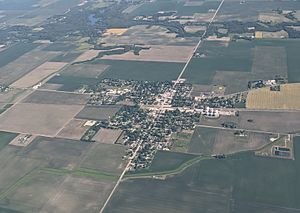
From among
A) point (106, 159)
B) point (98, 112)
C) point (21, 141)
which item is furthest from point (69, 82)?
point (106, 159)

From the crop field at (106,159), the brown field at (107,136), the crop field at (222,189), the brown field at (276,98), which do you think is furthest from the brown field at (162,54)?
the crop field at (222,189)

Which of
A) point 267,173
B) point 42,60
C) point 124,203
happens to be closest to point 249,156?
point 267,173

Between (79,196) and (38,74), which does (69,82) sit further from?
(79,196)

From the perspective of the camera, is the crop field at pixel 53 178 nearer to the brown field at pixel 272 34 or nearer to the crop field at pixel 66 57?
the crop field at pixel 66 57

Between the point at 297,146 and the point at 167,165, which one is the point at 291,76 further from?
the point at 167,165

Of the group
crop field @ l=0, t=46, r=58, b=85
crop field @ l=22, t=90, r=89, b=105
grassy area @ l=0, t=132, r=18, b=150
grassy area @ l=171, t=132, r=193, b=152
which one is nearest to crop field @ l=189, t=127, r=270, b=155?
grassy area @ l=171, t=132, r=193, b=152

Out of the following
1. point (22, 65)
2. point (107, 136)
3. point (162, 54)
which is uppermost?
point (22, 65)

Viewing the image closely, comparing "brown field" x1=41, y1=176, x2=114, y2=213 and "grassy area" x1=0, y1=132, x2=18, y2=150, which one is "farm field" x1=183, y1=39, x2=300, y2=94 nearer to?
"brown field" x1=41, y1=176, x2=114, y2=213
